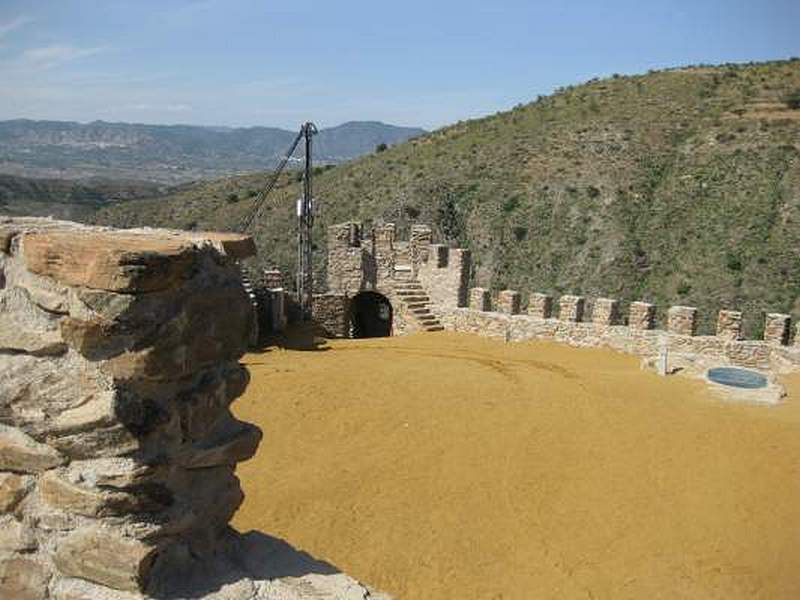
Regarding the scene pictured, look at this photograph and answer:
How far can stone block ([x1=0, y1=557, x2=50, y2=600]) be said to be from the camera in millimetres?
3439

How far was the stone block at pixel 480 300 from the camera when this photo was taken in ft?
64.0

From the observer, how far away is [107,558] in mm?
3324

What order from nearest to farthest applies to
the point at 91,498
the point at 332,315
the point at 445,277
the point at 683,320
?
the point at 91,498, the point at 683,320, the point at 332,315, the point at 445,277

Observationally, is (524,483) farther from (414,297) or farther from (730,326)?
(414,297)

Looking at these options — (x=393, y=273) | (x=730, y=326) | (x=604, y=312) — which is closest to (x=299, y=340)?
(x=393, y=273)

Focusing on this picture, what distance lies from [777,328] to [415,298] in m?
9.15

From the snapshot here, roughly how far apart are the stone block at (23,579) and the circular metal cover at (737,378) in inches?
531

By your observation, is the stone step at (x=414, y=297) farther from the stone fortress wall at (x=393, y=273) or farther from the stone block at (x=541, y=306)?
the stone block at (x=541, y=306)

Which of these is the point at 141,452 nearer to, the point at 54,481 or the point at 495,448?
the point at 54,481

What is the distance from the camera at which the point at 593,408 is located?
12.5m

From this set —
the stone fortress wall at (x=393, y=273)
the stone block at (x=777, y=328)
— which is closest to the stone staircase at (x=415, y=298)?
the stone fortress wall at (x=393, y=273)

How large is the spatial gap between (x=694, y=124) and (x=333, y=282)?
3442 cm

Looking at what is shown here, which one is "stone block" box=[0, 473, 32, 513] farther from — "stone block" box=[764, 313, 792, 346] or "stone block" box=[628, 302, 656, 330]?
"stone block" box=[764, 313, 792, 346]

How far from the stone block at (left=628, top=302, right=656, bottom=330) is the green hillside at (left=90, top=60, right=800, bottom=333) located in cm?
1434
